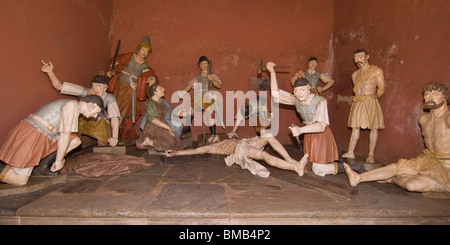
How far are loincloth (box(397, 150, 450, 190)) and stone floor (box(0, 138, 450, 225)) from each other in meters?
0.24

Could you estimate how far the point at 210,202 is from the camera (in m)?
2.61

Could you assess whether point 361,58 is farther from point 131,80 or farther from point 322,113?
point 131,80

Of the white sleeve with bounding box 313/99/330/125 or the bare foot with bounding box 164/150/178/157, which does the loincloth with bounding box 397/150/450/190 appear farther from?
the bare foot with bounding box 164/150/178/157

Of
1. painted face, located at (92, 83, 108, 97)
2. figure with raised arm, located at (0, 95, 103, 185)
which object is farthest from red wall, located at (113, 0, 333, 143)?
figure with raised arm, located at (0, 95, 103, 185)

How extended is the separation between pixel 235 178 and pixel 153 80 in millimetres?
3086

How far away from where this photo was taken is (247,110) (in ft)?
17.5

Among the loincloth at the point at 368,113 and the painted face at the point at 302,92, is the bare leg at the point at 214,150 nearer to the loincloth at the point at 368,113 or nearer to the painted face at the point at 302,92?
the painted face at the point at 302,92

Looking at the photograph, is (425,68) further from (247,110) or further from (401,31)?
(247,110)

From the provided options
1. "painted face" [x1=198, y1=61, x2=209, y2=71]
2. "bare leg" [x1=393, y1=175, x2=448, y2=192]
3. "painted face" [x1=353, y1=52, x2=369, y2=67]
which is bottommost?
"bare leg" [x1=393, y1=175, x2=448, y2=192]

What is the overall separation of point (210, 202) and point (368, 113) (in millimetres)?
3148

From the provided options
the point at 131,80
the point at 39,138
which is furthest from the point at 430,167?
the point at 131,80

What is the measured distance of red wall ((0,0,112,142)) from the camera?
316 centimetres

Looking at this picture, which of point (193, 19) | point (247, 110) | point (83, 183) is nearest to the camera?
point (83, 183)

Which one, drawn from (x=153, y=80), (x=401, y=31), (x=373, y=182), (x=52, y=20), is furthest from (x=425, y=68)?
(x=52, y=20)
